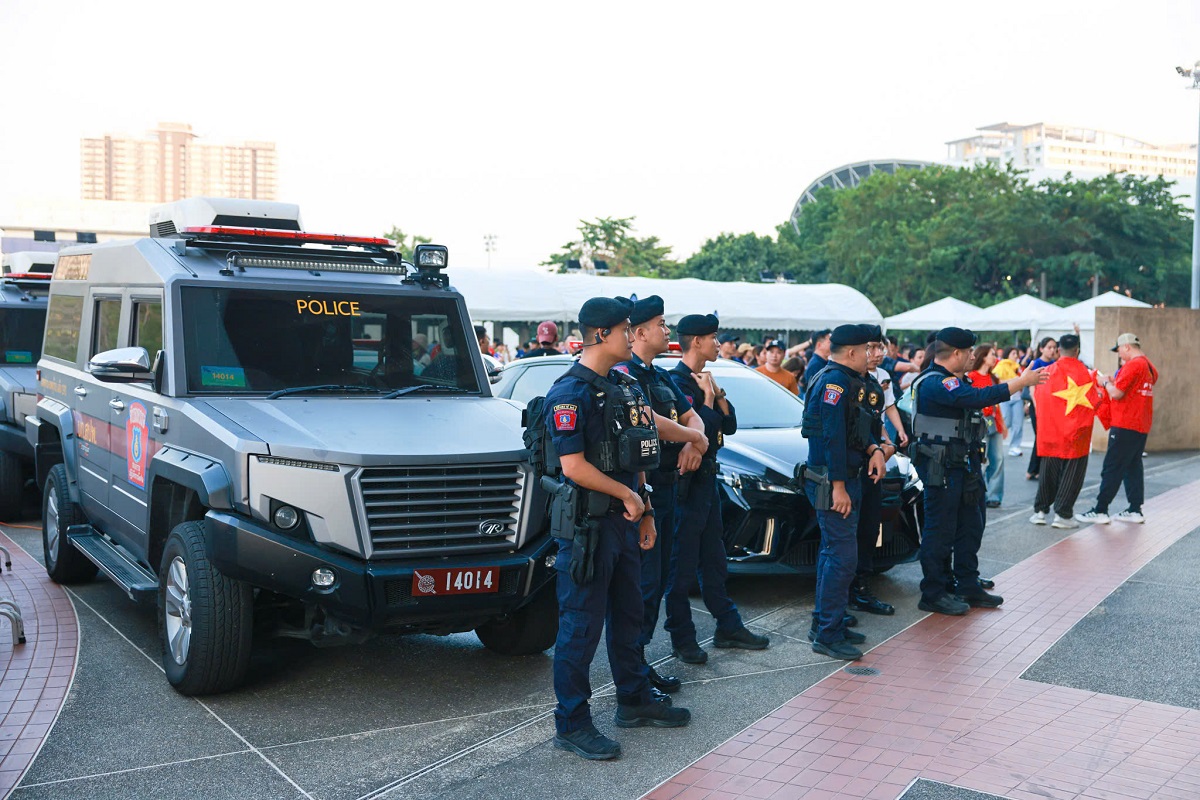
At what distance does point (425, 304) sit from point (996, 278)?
156ft

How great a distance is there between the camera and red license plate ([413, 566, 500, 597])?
4840 mm

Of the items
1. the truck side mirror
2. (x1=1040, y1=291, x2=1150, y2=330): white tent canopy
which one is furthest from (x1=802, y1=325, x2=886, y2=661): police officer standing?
(x1=1040, y1=291, x2=1150, y2=330): white tent canopy

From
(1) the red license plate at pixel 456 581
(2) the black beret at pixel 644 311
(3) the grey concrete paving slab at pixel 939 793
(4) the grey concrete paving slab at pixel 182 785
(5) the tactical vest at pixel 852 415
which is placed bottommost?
(4) the grey concrete paving slab at pixel 182 785

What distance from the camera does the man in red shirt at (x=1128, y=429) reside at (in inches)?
410

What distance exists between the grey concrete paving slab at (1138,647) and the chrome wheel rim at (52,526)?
6288 millimetres

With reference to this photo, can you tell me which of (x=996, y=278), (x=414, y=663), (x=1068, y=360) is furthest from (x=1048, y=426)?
(x=996, y=278)

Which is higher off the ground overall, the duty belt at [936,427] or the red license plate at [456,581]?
the duty belt at [936,427]

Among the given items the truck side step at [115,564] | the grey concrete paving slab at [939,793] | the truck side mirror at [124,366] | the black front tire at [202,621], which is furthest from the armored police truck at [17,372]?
the grey concrete paving slab at [939,793]

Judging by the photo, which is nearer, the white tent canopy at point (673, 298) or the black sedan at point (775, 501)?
the black sedan at point (775, 501)

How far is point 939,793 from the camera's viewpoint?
166 inches

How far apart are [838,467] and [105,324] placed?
4634 mm

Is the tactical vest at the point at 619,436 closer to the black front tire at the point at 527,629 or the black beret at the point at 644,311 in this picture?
the black beret at the point at 644,311

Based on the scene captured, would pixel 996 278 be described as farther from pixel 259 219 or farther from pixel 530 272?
pixel 259 219

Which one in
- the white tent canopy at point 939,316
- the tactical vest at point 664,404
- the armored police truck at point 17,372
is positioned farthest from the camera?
the white tent canopy at point 939,316
